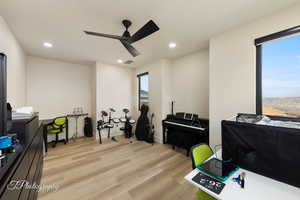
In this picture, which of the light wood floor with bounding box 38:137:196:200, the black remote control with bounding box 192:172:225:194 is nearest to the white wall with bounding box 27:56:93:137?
the light wood floor with bounding box 38:137:196:200

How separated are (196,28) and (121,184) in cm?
306

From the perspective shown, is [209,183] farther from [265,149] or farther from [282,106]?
[282,106]

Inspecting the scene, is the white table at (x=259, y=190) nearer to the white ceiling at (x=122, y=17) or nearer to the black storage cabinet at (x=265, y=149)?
the black storage cabinet at (x=265, y=149)

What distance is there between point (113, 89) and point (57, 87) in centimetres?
181

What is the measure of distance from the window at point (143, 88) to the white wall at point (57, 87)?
193 cm

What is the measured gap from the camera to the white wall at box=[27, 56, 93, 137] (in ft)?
12.4

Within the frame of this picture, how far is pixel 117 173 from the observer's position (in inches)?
92.8

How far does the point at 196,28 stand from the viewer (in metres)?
2.29

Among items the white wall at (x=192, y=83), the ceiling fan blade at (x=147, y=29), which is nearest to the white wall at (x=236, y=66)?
the white wall at (x=192, y=83)

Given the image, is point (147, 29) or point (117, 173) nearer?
point (147, 29)

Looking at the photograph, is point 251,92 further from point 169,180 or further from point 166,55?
point 166,55

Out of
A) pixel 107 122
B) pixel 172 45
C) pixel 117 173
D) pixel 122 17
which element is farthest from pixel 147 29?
pixel 107 122

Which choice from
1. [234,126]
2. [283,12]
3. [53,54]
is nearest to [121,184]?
[234,126]

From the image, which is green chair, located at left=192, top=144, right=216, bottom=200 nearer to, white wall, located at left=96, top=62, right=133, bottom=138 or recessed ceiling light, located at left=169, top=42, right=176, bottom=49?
recessed ceiling light, located at left=169, top=42, right=176, bottom=49
